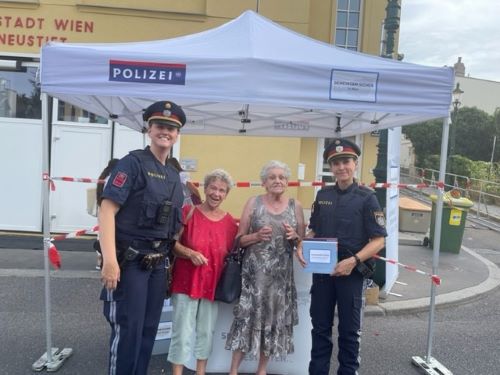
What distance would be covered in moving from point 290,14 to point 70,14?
3887 millimetres

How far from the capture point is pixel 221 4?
8.20 m

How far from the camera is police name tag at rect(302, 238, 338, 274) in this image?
322cm

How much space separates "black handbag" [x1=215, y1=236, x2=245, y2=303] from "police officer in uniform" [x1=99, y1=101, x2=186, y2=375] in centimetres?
55

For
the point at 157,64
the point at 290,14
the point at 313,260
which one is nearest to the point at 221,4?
the point at 290,14

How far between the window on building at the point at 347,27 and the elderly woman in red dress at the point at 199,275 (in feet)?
27.0

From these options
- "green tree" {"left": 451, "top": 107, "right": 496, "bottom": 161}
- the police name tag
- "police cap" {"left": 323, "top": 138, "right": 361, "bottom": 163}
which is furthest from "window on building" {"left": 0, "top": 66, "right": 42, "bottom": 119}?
"green tree" {"left": 451, "top": 107, "right": 496, "bottom": 161}

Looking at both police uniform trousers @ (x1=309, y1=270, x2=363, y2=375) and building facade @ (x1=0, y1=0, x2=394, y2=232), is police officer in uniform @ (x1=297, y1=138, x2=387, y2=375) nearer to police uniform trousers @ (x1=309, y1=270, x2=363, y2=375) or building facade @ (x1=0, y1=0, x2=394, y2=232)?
police uniform trousers @ (x1=309, y1=270, x2=363, y2=375)

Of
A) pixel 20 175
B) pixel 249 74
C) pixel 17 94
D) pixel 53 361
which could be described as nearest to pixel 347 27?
pixel 17 94

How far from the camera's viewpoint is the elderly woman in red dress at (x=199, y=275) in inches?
131

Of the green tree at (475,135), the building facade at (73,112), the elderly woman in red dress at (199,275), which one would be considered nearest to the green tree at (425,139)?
the green tree at (475,135)

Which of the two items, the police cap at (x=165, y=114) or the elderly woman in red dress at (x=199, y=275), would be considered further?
the elderly woman in red dress at (x=199, y=275)

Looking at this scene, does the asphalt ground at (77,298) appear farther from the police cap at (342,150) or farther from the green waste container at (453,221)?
the police cap at (342,150)

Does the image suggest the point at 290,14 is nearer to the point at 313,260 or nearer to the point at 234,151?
the point at 234,151

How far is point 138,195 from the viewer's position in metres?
2.79
